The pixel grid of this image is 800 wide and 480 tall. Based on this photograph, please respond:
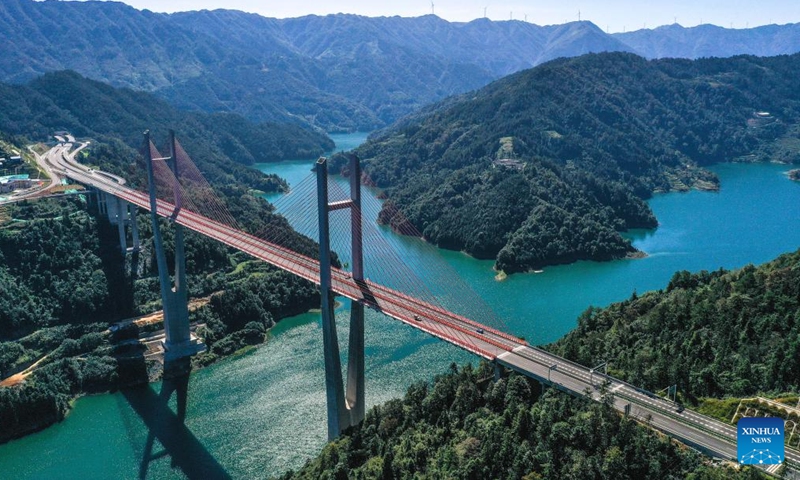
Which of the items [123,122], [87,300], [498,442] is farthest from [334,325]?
[123,122]

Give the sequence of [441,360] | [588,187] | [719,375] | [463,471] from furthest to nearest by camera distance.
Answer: [588,187] → [441,360] → [719,375] → [463,471]

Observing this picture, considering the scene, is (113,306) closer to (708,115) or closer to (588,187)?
(588,187)

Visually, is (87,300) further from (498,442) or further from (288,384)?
(498,442)

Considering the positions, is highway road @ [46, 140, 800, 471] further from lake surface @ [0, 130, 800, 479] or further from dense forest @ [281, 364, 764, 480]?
lake surface @ [0, 130, 800, 479]

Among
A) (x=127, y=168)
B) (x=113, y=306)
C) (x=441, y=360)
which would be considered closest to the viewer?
(x=441, y=360)

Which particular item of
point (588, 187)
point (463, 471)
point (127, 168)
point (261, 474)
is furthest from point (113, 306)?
point (588, 187)

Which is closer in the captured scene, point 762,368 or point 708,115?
point 762,368

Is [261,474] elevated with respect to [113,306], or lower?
→ lower

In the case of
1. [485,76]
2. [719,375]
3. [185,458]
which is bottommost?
[185,458]
